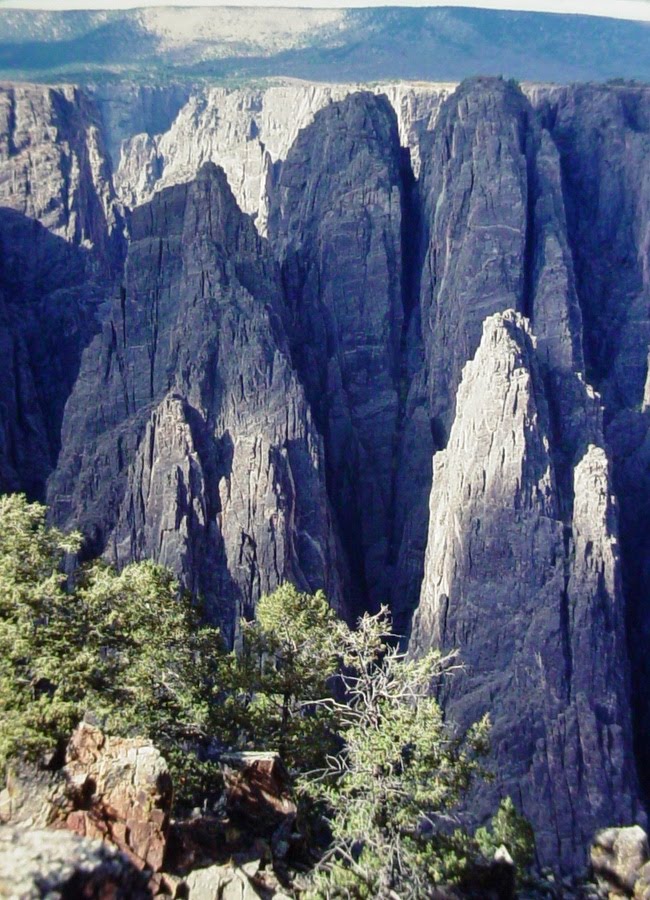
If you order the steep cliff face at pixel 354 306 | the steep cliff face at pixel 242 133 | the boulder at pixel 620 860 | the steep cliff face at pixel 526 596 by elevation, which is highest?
the steep cliff face at pixel 242 133

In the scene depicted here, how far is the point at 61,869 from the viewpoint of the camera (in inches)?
477

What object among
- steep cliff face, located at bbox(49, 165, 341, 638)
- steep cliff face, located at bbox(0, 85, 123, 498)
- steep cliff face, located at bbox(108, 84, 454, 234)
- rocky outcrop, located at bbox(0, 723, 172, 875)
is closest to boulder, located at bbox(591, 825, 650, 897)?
rocky outcrop, located at bbox(0, 723, 172, 875)

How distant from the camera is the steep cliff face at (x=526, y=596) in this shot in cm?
4209

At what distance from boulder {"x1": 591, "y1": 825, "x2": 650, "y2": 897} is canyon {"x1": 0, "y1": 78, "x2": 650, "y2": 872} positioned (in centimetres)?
1940

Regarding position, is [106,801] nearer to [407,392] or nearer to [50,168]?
[407,392]

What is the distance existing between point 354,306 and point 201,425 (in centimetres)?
1421

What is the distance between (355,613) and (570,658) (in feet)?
38.0

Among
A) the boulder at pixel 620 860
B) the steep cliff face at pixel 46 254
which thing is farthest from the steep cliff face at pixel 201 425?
the boulder at pixel 620 860

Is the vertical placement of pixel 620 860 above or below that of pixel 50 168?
below

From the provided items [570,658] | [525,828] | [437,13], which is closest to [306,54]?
[437,13]

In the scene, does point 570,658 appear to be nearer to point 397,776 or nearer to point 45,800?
point 397,776

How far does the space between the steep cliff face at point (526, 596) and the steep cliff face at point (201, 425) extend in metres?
6.95

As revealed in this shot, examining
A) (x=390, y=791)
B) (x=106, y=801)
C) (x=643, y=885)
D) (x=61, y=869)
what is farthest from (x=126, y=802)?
(x=643, y=885)

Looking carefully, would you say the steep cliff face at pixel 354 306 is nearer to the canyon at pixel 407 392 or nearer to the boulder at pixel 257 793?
the canyon at pixel 407 392
